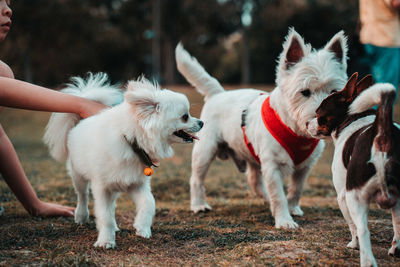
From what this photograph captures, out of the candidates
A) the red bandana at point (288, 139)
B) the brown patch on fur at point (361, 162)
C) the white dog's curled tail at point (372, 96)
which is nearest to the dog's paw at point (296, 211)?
the red bandana at point (288, 139)

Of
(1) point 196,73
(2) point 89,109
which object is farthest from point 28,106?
(1) point 196,73

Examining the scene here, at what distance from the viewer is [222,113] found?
15.6 ft

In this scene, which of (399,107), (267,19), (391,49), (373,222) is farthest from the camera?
(267,19)

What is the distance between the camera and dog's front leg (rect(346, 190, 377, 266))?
236 cm

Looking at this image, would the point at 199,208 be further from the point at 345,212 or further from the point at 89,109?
the point at 345,212

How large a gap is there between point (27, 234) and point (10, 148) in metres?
0.92

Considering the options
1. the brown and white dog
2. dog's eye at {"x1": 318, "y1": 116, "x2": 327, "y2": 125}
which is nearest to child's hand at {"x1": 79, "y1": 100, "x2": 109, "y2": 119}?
dog's eye at {"x1": 318, "y1": 116, "x2": 327, "y2": 125}

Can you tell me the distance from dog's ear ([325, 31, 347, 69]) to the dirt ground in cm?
151

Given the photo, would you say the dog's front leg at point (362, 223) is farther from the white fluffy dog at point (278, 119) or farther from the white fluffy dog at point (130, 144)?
the white fluffy dog at point (130, 144)

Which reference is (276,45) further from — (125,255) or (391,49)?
(125,255)

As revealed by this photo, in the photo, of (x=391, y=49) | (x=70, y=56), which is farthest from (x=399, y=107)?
(x=70, y=56)

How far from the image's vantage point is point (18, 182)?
13.2 feet

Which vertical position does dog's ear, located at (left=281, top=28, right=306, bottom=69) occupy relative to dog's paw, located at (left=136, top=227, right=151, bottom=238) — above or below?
above

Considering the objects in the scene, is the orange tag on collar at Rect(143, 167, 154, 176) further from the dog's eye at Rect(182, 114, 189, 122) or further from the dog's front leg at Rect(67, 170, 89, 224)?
the dog's front leg at Rect(67, 170, 89, 224)
